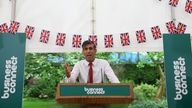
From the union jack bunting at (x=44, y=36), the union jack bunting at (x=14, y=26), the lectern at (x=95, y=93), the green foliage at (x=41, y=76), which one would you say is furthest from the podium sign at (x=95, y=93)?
the green foliage at (x=41, y=76)

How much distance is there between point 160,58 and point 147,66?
0.30 meters

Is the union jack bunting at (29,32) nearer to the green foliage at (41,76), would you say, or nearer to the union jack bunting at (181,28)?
the green foliage at (41,76)

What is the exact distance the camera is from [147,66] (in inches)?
240

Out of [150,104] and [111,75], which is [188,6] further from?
[150,104]

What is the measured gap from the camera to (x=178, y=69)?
424cm

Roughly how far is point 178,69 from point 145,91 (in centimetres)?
166

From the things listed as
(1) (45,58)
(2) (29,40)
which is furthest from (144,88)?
(2) (29,40)

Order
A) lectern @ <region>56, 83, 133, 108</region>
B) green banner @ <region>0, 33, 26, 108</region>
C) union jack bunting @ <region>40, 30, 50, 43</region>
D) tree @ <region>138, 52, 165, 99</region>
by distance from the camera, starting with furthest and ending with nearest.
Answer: tree @ <region>138, 52, 165, 99</region>
union jack bunting @ <region>40, 30, 50, 43</region>
green banner @ <region>0, 33, 26, 108</region>
lectern @ <region>56, 83, 133, 108</region>

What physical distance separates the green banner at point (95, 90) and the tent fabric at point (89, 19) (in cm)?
199

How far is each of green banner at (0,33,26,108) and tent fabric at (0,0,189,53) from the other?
351 millimetres

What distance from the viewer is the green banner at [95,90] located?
8.65ft

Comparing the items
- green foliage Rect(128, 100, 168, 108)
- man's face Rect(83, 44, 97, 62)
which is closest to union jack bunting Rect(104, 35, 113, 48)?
man's face Rect(83, 44, 97, 62)

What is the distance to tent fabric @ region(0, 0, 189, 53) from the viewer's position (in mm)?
4637

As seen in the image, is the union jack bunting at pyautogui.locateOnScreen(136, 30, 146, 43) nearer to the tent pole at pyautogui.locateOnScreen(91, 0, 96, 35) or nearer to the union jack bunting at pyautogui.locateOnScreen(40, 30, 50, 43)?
the tent pole at pyautogui.locateOnScreen(91, 0, 96, 35)
